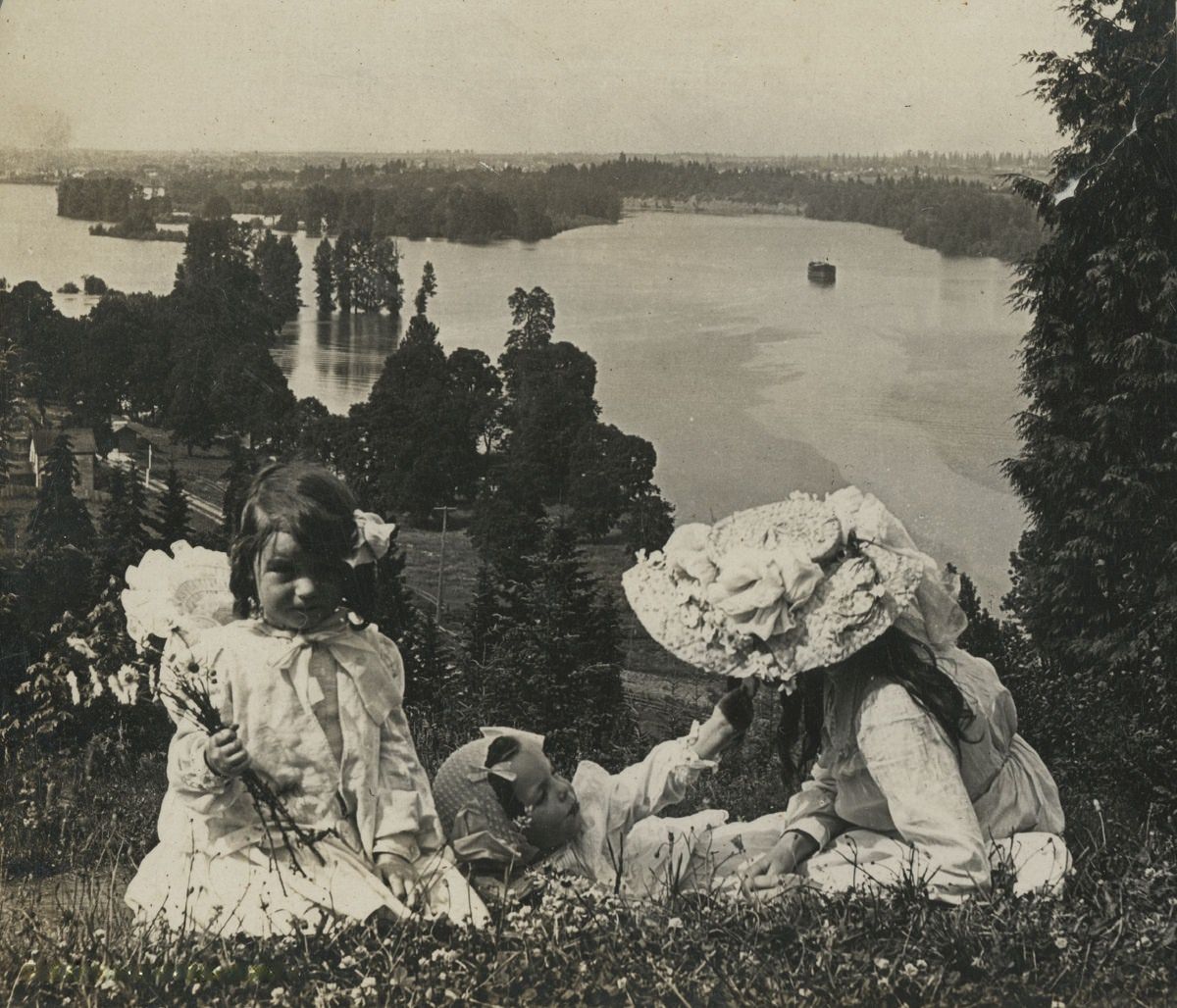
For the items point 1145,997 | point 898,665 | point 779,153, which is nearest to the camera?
point 1145,997

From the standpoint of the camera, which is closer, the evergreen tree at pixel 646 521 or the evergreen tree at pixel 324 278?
the evergreen tree at pixel 646 521

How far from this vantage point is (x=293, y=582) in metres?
3.41

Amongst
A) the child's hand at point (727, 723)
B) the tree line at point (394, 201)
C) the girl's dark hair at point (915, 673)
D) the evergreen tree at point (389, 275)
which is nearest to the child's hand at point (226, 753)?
the child's hand at point (727, 723)

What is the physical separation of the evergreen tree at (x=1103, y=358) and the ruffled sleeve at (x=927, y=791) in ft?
11.1

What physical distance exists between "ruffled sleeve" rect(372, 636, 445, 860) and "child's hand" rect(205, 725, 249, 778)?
40cm

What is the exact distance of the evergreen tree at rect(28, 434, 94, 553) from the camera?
22.0ft

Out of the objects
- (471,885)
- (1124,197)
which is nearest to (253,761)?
(471,885)

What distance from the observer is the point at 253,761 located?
338cm

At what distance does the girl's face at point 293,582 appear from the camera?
339 cm

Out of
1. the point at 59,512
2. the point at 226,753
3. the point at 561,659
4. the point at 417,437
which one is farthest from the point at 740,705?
the point at 59,512

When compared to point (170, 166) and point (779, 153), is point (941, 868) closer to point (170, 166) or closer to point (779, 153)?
point (779, 153)

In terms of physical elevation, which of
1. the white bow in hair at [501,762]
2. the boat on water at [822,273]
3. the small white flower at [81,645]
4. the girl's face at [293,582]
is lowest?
the white bow in hair at [501,762]

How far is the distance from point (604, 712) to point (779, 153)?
116 inches

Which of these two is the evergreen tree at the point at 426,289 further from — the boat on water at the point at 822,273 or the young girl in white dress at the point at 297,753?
the young girl in white dress at the point at 297,753
